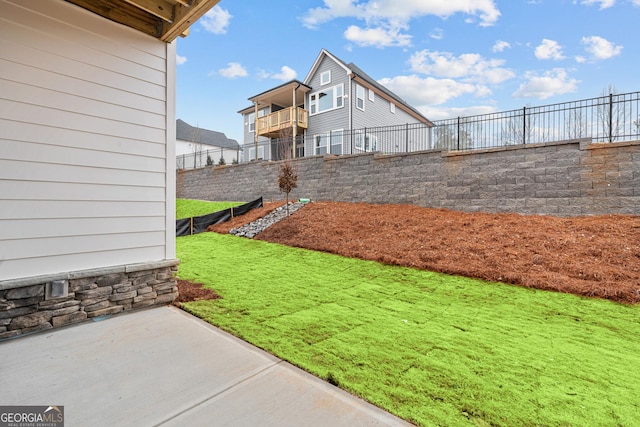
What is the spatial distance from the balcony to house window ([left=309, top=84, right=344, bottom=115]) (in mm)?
689

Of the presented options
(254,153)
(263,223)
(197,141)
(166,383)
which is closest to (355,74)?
(254,153)

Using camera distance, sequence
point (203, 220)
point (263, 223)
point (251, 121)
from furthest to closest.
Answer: point (251, 121) → point (203, 220) → point (263, 223)

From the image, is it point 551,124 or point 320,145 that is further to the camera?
point 320,145

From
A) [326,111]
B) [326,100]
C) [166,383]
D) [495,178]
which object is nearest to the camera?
[166,383]

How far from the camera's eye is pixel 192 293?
4.11m

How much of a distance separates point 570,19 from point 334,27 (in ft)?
34.8

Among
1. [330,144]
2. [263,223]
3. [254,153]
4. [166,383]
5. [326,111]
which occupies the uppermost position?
[326,111]

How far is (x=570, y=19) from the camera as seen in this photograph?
30.2 feet

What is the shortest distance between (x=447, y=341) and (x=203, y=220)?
30.6 feet

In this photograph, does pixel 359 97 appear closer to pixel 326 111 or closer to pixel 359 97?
pixel 359 97

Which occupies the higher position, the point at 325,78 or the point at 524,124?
the point at 325,78

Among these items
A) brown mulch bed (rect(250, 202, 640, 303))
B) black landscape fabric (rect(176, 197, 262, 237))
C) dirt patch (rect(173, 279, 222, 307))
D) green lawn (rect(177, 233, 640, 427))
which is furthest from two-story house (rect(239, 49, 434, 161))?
green lawn (rect(177, 233, 640, 427))

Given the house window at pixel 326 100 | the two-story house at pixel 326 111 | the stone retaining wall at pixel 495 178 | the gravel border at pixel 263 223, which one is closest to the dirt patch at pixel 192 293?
the gravel border at pixel 263 223

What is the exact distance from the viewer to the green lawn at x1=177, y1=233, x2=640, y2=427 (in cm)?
187
